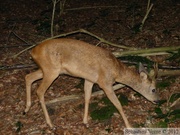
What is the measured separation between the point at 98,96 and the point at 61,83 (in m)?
1.24

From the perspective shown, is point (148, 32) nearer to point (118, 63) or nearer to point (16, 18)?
point (118, 63)

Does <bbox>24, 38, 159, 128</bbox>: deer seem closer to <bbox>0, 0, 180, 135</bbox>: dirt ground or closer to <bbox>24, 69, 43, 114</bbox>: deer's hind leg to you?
<bbox>24, 69, 43, 114</bbox>: deer's hind leg

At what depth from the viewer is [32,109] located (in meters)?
7.41

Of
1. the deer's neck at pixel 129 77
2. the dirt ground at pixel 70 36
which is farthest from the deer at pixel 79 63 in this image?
the dirt ground at pixel 70 36

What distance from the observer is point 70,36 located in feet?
36.7

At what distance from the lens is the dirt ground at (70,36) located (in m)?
6.77

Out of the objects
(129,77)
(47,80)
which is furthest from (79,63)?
(129,77)

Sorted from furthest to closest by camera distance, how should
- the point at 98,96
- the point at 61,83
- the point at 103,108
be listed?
the point at 61,83 → the point at 98,96 → the point at 103,108

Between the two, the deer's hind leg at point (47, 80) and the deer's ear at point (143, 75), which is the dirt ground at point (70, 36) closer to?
the deer's hind leg at point (47, 80)

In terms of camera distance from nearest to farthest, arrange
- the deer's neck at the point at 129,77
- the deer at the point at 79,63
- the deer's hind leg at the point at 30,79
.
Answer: the deer at the point at 79,63
the deer's neck at the point at 129,77
the deer's hind leg at the point at 30,79

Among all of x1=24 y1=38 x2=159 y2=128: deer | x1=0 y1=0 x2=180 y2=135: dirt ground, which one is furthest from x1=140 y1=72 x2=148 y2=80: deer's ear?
x1=0 y1=0 x2=180 y2=135: dirt ground

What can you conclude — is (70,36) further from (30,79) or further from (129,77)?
(129,77)

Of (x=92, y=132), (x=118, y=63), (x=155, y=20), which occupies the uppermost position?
(x=155, y=20)

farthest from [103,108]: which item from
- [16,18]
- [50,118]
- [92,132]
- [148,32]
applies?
[16,18]
